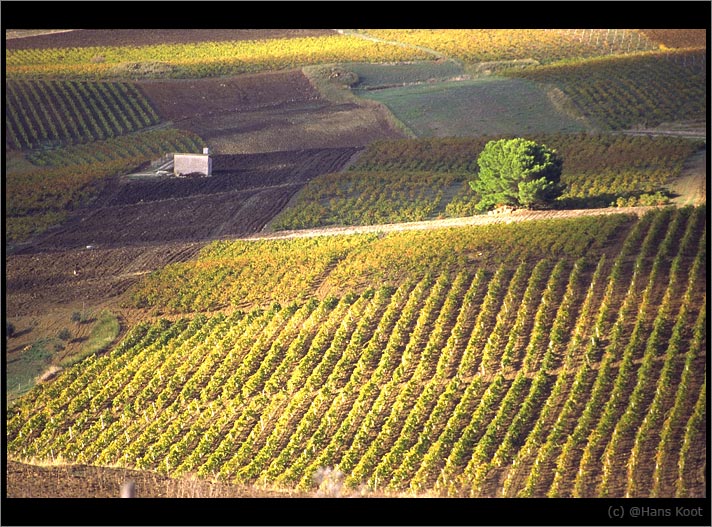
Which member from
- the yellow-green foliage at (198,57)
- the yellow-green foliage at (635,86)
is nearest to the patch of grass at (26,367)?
the yellow-green foliage at (635,86)

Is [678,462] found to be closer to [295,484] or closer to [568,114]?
[295,484]

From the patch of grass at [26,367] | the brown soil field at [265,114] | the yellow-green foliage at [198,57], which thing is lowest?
the brown soil field at [265,114]

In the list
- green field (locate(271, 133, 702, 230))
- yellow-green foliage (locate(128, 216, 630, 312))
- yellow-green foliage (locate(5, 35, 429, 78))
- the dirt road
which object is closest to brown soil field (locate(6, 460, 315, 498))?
yellow-green foliage (locate(128, 216, 630, 312))

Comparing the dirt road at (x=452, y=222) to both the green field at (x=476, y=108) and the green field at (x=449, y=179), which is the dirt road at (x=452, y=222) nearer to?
the green field at (x=449, y=179)

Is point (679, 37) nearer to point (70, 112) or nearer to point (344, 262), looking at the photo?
point (70, 112)

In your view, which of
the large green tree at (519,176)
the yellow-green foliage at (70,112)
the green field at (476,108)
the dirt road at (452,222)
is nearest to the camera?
the dirt road at (452,222)

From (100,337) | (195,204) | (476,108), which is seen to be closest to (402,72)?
(476,108)

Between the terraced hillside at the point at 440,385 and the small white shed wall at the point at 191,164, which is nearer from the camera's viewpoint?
the terraced hillside at the point at 440,385
